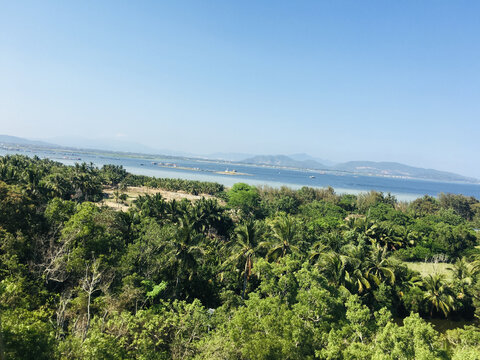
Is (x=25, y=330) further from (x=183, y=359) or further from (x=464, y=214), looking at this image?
(x=464, y=214)

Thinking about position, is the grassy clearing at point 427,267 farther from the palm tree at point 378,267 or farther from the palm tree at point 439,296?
the palm tree at point 378,267

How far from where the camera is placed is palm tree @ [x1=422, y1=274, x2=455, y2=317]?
25250mm

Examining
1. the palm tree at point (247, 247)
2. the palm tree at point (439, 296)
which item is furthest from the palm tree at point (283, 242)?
the palm tree at point (439, 296)

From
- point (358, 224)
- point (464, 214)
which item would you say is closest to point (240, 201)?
point (358, 224)

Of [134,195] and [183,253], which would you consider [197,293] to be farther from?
[134,195]

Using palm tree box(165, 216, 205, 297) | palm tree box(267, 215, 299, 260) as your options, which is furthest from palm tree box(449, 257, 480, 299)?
palm tree box(165, 216, 205, 297)

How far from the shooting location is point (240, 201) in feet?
211

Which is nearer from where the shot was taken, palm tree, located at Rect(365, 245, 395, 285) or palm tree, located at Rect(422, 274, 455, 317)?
palm tree, located at Rect(365, 245, 395, 285)

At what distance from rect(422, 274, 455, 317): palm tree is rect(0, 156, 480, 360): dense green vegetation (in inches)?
4.0

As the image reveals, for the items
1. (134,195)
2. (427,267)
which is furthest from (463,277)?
(134,195)

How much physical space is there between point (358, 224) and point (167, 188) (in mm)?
67095

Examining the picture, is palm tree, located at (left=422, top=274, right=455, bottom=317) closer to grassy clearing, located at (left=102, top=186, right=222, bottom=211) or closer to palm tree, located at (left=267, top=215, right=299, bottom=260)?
palm tree, located at (left=267, top=215, right=299, bottom=260)

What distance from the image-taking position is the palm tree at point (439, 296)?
994 inches

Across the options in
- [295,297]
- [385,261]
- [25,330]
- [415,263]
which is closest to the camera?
[25,330]
